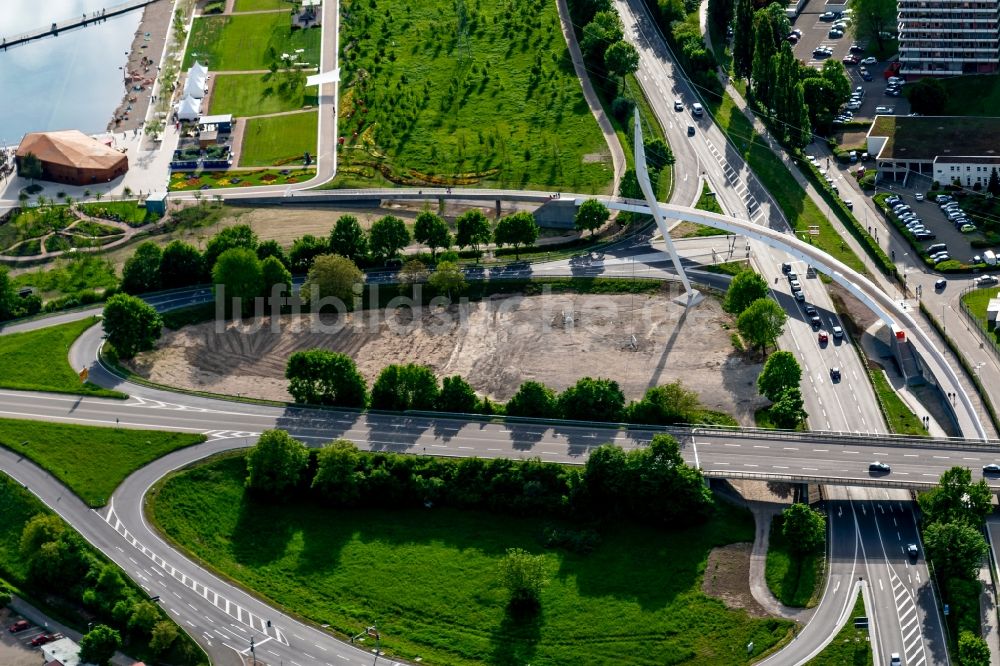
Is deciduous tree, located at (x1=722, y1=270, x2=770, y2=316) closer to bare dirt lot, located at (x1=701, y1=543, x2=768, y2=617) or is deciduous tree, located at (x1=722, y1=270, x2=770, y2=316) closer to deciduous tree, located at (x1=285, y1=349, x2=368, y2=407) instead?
bare dirt lot, located at (x1=701, y1=543, x2=768, y2=617)

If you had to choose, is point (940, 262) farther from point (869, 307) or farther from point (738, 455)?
point (738, 455)

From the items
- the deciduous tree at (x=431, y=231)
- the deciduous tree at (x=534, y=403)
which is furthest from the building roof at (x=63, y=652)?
the deciduous tree at (x=431, y=231)

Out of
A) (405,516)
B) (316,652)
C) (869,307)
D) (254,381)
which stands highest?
(869,307)

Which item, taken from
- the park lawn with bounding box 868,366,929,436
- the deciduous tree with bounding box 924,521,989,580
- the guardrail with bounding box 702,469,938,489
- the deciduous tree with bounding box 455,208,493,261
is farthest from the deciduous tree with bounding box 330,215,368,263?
the deciduous tree with bounding box 924,521,989,580

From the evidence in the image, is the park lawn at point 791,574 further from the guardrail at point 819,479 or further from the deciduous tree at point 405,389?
the deciduous tree at point 405,389

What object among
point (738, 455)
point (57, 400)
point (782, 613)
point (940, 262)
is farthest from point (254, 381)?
point (940, 262)

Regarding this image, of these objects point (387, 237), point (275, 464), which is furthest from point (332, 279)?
point (275, 464)
